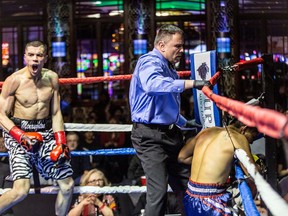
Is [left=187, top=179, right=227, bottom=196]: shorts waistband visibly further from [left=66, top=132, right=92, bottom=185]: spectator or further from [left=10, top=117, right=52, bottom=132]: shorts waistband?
[left=66, top=132, right=92, bottom=185]: spectator

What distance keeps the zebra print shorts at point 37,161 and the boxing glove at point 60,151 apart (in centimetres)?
5

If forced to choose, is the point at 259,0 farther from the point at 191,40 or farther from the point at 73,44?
the point at 73,44

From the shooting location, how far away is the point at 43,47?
3924mm

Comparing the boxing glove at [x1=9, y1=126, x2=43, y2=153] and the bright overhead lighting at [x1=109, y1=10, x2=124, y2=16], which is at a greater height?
the bright overhead lighting at [x1=109, y1=10, x2=124, y2=16]

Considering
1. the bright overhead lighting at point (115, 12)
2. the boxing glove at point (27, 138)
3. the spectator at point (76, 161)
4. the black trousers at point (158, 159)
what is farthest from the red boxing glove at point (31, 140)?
the bright overhead lighting at point (115, 12)

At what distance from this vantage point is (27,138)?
3.79 metres

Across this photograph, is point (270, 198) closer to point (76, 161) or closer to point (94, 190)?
point (94, 190)

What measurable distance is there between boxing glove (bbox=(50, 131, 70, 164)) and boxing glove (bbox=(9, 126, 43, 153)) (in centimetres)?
11

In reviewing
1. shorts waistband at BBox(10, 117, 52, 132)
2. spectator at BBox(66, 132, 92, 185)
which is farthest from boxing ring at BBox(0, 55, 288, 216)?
spectator at BBox(66, 132, 92, 185)

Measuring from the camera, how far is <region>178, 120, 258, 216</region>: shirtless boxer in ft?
10.6

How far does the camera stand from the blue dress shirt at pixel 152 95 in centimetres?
310

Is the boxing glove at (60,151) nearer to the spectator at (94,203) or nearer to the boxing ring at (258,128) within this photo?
the boxing ring at (258,128)

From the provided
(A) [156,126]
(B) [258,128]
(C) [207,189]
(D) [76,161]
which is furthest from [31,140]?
(B) [258,128]

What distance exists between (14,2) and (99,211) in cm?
550
